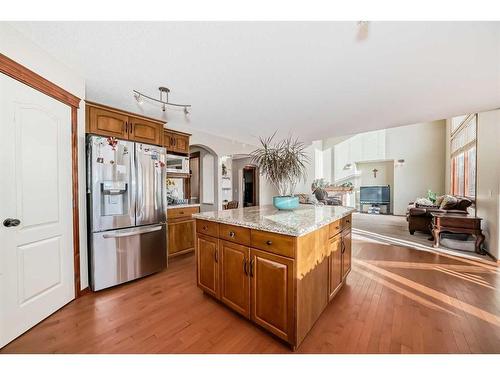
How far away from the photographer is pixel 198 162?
5.43 metres

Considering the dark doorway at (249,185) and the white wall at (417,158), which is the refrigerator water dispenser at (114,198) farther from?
the white wall at (417,158)

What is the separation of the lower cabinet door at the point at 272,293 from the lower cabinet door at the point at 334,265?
2.14 ft

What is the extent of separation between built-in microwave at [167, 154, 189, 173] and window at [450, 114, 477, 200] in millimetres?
5780

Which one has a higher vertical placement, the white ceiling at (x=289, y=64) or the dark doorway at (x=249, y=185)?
the white ceiling at (x=289, y=64)

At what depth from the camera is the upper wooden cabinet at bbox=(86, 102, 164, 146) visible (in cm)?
243

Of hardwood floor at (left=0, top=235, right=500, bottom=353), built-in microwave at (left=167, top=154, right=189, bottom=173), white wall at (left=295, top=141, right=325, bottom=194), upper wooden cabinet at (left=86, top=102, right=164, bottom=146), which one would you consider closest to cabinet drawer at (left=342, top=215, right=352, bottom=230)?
hardwood floor at (left=0, top=235, right=500, bottom=353)

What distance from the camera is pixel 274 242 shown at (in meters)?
1.51

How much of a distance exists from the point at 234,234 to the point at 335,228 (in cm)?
98

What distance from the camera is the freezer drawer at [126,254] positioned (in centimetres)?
232

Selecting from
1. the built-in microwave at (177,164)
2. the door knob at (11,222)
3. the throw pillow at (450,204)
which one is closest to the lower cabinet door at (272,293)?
the door knob at (11,222)

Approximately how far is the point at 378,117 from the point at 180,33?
337cm

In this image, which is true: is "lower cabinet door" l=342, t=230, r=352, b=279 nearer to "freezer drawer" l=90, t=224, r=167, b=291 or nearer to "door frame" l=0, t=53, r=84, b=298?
"freezer drawer" l=90, t=224, r=167, b=291

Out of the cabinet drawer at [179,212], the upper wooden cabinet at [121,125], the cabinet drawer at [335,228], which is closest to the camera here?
the cabinet drawer at [335,228]

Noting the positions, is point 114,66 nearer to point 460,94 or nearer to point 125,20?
point 125,20
